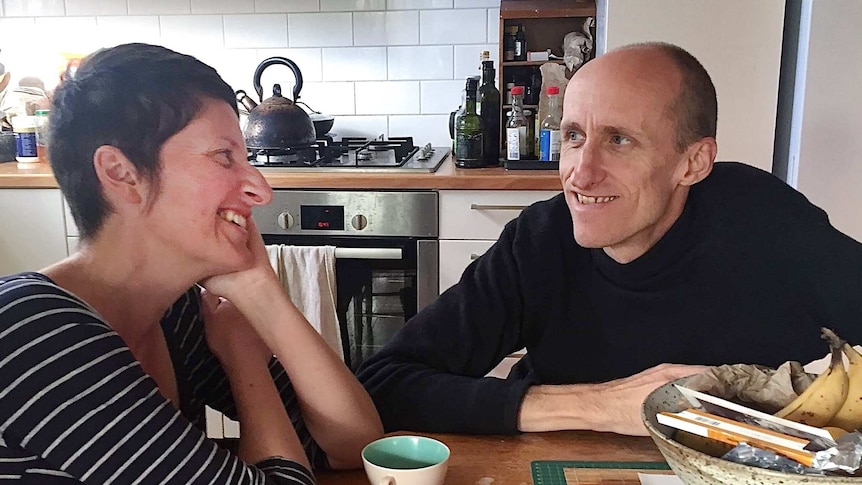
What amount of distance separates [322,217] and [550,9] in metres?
1.04

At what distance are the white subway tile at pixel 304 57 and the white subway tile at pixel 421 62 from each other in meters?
0.27

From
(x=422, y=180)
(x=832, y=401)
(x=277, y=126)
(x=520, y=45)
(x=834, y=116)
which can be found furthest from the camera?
(x=520, y=45)

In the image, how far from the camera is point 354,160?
258 cm

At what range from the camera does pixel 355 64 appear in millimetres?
2947

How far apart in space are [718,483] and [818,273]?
0.75 meters

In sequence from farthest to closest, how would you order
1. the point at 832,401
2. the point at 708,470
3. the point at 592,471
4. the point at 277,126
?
the point at 277,126 < the point at 592,471 < the point at 832,401 < the point at 708,470

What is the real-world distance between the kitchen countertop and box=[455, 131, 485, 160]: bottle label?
83mm

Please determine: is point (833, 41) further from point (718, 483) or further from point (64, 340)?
point (64, 340)

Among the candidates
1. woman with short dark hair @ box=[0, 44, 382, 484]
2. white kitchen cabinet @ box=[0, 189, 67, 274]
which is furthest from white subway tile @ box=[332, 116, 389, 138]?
woman with short dark hair @ box=[0, 44, 382, 484]

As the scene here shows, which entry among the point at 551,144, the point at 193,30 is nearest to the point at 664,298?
the point at 551,144

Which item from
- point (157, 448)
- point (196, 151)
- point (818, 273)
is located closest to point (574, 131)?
point (818, 273)

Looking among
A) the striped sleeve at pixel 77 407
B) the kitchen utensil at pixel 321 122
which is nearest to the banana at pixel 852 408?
the striped sleeve at pixel 77 407

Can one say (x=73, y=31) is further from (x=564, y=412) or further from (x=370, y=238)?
(x=564, y=412)

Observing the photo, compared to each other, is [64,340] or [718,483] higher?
[64,340]
